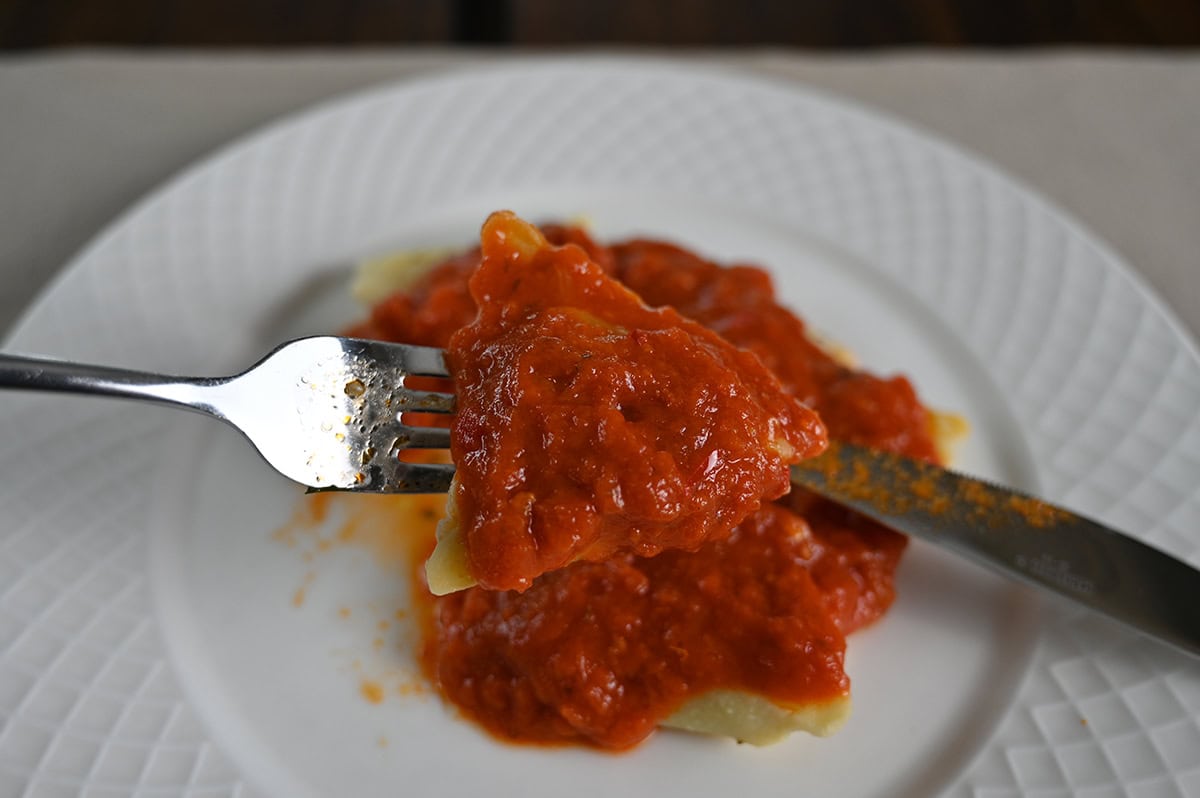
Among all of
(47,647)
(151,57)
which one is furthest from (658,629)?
(151,57)

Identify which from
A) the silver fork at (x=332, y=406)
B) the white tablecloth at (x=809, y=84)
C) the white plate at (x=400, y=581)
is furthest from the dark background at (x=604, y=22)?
the silver fork at (x=332, y=406)

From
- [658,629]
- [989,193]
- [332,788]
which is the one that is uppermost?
[989,193]

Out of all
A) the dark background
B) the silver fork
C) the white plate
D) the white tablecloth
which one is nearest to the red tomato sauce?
the white plate

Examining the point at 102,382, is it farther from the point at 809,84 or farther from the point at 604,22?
the point at 604,22

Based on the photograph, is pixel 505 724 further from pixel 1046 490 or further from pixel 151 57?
pixel 151 57

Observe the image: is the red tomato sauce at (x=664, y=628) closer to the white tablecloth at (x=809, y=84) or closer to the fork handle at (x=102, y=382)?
the fork handle at (x=102, y=382)
